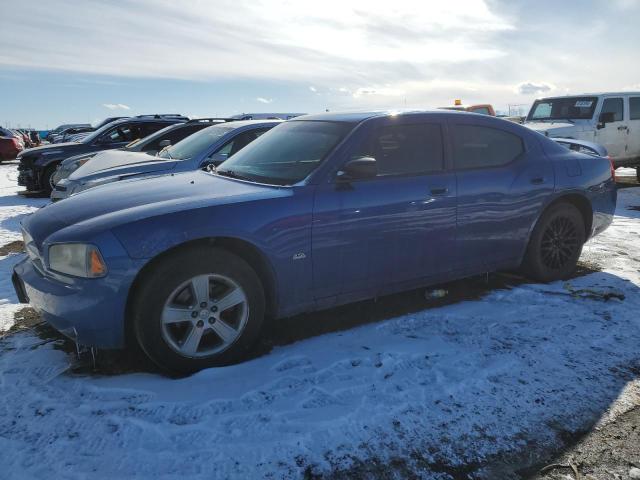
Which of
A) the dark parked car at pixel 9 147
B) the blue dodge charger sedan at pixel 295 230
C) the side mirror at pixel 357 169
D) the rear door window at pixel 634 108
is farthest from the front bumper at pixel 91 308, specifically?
the dark parked car at pixel 9 147

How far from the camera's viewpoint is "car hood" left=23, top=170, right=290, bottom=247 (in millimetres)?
3050

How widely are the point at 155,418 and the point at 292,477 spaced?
87 centimetres

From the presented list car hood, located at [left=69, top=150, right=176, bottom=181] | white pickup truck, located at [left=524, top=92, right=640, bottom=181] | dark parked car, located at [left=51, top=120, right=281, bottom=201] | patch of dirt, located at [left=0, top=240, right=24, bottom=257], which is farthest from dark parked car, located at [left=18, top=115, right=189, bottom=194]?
white pickup truck, located at [left=524, top=92, right=640, bottom=181]

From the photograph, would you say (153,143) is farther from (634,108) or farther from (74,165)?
(634,108)

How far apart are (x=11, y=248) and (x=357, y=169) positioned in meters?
4.98

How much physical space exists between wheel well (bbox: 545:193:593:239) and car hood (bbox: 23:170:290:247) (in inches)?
111

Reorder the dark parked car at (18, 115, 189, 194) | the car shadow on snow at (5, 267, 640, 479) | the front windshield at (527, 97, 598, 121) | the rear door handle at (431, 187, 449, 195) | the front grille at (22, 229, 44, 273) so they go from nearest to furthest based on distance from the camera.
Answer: the car shadow on snow at (5, 267, 640, 479) → the front grille at (22, 229, 44, 273) → the rear door handle at (431, 187, 449, 195) → the dark parked car at (18, 115, 189, 194) → the front windshield at (527, 97, 598, 121)

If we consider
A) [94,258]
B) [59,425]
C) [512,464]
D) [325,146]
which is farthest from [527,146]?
[59,425]

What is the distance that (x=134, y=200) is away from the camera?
3350mm

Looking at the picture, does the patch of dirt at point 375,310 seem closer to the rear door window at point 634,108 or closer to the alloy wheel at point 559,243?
the alloy wheel at point 559,243

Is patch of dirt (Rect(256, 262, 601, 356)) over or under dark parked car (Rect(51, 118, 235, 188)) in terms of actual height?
under

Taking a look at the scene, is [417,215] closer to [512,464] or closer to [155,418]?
[512,464]

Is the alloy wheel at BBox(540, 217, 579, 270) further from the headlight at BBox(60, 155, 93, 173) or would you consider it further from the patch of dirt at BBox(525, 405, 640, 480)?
the headlight at BBox(60, 155, 93, 173)

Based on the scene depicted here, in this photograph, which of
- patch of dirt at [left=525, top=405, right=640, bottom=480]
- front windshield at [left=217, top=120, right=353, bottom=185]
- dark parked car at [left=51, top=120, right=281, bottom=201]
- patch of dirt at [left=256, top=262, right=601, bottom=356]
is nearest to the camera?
patch of dirt at [left=525, top=405, right=640, bottom=480]
